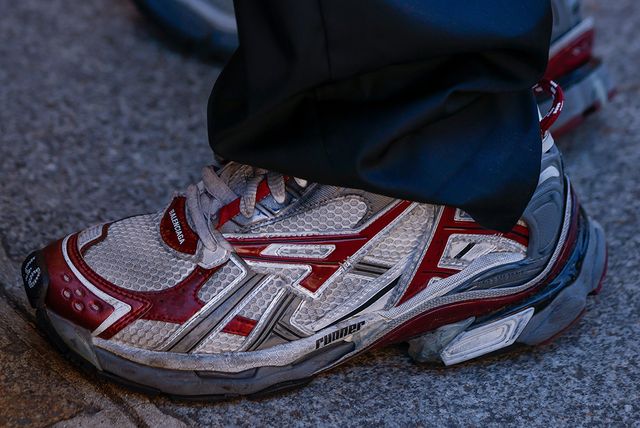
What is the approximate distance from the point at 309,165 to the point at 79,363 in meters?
0.42

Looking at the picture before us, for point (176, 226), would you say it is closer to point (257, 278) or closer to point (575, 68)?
point (257, 278)

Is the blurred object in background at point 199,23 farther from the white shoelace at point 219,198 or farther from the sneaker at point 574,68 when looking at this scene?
the white shoelace at point 219,198

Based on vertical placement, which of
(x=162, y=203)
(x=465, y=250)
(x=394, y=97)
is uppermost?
(x=394, y=97)

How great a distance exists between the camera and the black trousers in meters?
1.02

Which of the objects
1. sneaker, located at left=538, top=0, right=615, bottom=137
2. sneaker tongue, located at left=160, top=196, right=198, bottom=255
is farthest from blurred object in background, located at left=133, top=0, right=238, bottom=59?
sneaker tongue, located at left=160, top=196, right=198, bottom=255

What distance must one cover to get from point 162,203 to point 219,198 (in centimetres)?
50

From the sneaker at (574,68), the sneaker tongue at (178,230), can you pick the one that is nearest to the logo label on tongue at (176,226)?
the sneaker tongue at (178,230)

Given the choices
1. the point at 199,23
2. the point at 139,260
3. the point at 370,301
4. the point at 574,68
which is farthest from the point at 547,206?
the point at 199,23

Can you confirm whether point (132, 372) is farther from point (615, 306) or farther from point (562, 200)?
point (615, 306)

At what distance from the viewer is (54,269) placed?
117 cm

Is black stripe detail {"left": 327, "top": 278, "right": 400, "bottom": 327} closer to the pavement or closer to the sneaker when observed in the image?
the pavement

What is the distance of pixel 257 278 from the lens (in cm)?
116

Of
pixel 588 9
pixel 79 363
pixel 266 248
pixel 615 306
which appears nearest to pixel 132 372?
pixel 79 363

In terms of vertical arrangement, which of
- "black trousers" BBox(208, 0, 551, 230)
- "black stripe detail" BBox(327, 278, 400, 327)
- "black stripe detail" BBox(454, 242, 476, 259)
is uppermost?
"black trousers" BBox(208, 0, 551, 230)
